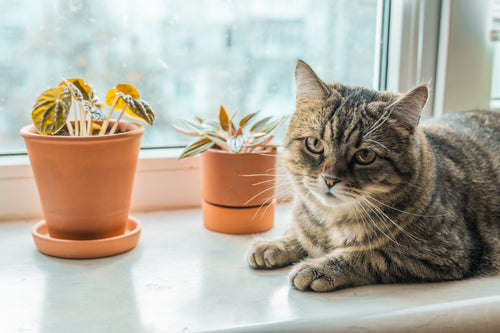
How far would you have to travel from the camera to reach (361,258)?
3.20ft

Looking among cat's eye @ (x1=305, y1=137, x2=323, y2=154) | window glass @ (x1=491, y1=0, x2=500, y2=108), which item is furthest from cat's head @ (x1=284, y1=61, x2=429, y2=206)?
window glass @ (x1=491, y1=0, x2=500, y2=108)

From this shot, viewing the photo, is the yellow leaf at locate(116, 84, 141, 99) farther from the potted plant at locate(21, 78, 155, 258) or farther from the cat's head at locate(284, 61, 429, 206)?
the cat's head at locate(284, 61, 429, 206)

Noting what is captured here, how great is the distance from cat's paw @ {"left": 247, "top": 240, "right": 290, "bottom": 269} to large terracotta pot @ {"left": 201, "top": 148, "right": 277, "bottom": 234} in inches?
6.0

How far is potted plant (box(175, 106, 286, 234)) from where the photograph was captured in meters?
1.17

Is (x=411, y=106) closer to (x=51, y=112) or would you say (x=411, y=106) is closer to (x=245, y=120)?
(x=245, y=120)

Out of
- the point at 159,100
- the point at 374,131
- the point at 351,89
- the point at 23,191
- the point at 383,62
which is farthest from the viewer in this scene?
the point at 383,62

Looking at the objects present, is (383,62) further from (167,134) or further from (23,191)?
(23,191)

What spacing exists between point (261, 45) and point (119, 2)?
0.40 metres

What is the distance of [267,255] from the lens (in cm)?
104

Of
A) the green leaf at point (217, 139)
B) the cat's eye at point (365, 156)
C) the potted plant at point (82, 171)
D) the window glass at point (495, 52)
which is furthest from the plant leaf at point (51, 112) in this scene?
the window glass at point (495, 52)

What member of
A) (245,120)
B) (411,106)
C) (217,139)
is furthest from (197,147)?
(411,106)

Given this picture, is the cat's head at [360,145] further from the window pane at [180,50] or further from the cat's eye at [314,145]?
the window pane at [180,50]

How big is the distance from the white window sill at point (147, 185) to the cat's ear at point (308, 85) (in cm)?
44

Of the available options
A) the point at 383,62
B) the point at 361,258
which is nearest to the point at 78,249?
the point at 361,258
